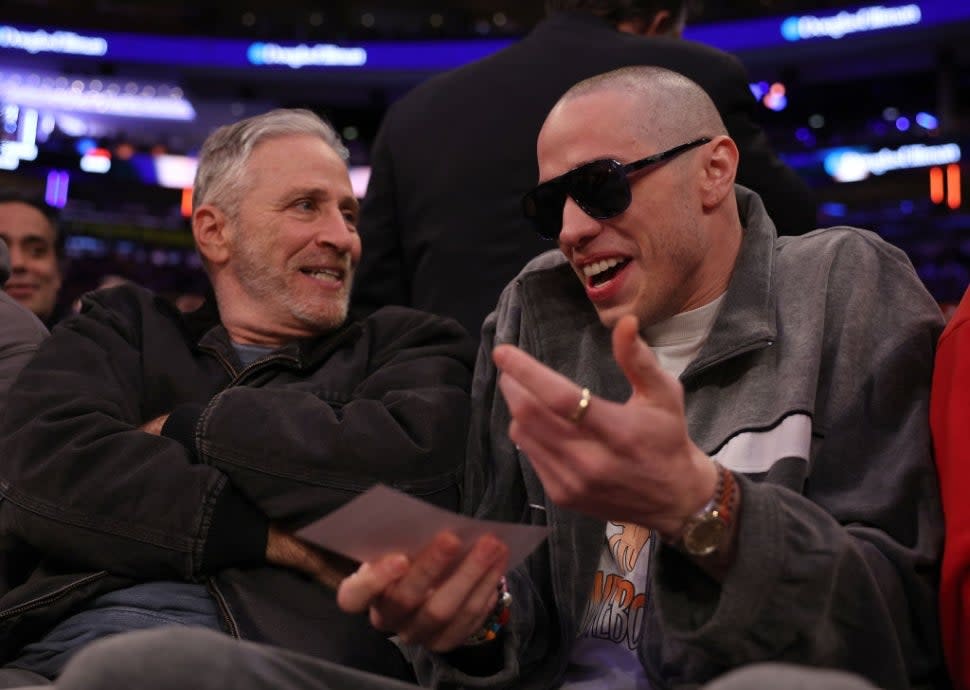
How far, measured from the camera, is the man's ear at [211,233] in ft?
8.77

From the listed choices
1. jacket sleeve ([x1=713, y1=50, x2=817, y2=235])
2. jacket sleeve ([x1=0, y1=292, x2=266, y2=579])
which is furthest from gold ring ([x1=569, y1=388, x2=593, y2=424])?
jacket sleeve ([x1=713, y1=50, x2=817, y2=235])

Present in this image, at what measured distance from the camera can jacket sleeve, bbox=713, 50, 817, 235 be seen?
265cm

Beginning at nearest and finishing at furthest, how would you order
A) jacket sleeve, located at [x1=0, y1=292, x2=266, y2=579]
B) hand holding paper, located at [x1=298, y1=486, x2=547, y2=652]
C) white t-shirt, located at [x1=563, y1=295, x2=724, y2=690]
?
hand holding paper, located at [x1=298, y1=486, x2=547, y2=652], white t-shirt, located at [x1=563, y1=295, x2=724, y2=690], jacket sleeve, located at [x1=0, y1=292, x2=266, y2=579]

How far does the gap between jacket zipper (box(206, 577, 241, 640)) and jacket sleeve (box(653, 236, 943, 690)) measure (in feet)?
2.53

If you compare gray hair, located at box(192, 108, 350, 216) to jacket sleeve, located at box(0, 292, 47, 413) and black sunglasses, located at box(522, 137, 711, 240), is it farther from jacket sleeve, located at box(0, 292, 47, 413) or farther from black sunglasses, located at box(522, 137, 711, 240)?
black sunglasses, located at box(522, 137, 711, 240)

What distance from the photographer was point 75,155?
51.6 feet

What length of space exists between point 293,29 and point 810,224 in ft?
54.3

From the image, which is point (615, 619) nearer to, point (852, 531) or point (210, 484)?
point (852, 531)

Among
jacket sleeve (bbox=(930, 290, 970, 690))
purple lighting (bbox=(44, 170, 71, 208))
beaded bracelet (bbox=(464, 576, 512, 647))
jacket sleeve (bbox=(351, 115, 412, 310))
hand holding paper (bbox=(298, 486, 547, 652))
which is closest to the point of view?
hand holding paper (bbox=(298, 486, 547, 652))

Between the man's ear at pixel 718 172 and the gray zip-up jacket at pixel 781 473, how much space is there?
0.29 feet

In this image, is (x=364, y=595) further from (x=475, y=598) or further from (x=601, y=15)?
(x=601, y=15)

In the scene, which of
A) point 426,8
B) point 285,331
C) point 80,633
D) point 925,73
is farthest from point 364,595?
point 426,8

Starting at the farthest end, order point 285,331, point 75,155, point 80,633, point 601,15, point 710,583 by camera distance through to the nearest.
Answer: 1. point 75,155
2. point 601,15
3. point 285,331
4. point 80,633
5. point 710,583

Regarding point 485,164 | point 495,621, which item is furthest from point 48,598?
point 485,164
